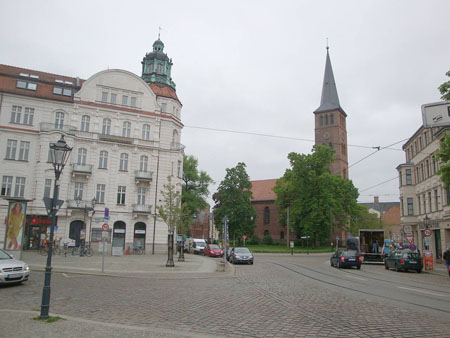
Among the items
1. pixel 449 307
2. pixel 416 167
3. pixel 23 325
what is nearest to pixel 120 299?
pixel 23 325

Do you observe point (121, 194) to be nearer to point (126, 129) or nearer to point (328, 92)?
point (126, 129)

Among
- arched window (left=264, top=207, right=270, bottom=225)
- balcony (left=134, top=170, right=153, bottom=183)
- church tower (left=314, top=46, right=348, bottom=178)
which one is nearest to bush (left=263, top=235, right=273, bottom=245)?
arched window (left=264, top=207, right=270, bottom=225)

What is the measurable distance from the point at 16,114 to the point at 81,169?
837cm

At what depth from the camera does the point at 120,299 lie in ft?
34.8

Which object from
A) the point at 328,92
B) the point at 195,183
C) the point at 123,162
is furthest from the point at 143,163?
the point at 328,92

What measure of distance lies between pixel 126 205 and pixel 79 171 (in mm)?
5962

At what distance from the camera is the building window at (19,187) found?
35719 mm

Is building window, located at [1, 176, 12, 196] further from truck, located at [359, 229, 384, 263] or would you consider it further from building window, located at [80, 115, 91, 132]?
truck, located at [359, 229, 384, 263]

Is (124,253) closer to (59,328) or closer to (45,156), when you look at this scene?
(45,156)

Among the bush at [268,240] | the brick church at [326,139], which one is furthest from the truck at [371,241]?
the bush at [268,240]

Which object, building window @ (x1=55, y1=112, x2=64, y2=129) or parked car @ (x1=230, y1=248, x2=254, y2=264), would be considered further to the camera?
building window @ (x1=55, y1=112, x2=64, y2=129)

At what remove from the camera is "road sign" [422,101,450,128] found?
18.3 ft

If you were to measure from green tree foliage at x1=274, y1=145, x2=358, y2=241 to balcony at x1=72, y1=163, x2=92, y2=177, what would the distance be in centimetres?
3235

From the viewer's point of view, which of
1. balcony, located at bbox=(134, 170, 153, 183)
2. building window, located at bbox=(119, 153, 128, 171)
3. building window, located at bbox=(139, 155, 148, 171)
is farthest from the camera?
building window, located at bbox=(139, 155, 148, 171)
